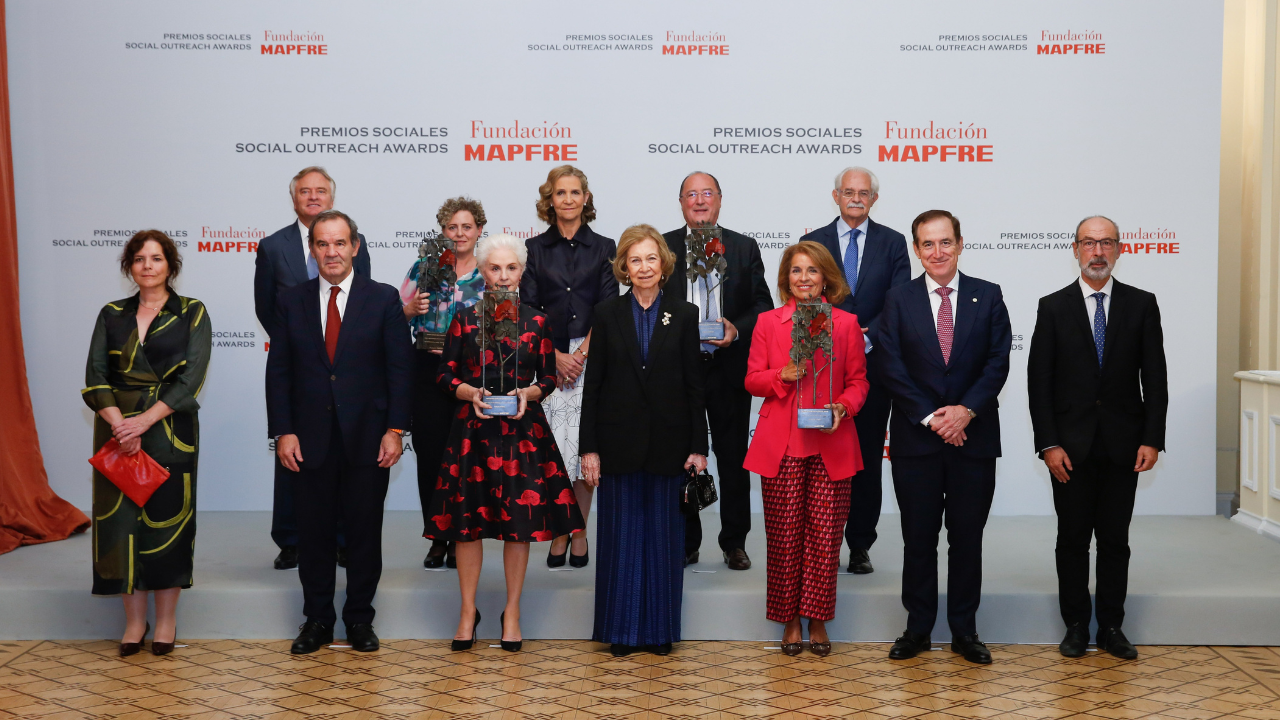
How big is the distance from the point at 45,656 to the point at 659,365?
102 inches

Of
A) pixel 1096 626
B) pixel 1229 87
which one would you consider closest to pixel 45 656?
pixel 1096 626

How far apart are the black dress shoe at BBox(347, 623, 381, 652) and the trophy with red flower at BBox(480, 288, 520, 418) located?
103cm

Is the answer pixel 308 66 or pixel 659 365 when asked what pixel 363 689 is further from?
pixel 308 66

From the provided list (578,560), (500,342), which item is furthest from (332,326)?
(578,560)

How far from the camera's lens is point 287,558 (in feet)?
15.4

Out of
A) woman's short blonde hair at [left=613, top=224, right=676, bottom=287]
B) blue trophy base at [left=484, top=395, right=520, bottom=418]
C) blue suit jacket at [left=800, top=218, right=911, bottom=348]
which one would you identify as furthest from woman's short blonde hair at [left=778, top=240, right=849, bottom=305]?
blue trophy base at [left=484, top=395, right=520, bottom=418]

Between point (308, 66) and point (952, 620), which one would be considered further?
point (308, 66)

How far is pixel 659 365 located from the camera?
12.8 ft

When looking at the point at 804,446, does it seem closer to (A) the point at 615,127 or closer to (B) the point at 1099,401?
(B) the point at 1099,401

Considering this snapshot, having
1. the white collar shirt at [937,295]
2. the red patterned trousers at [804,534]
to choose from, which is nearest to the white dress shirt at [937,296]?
the white collar shirt at [937,295]

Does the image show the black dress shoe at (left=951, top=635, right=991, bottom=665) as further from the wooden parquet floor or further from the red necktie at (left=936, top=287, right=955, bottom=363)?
the red necktie at (left=936, top=287, right=955, bottom=363)

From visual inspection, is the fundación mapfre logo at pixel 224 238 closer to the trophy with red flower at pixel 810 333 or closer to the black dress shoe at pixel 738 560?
the black dress shoe at pixel 738 560

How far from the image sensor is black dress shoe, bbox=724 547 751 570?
4.66m

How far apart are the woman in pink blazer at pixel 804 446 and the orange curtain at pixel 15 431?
3.65m
